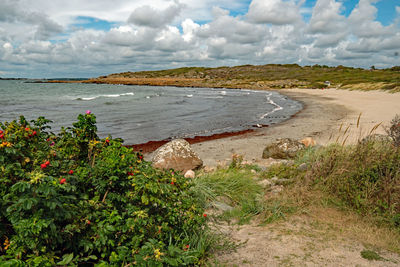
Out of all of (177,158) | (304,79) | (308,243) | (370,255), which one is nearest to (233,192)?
(308,243)

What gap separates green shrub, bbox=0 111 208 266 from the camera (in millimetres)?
2275

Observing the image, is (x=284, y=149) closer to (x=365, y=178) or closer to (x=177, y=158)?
(x=177, y=158)

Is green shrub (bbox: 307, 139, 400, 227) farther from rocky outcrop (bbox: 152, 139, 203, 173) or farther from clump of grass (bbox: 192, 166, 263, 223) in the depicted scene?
rocky outcrop (bbox: 152, 139, 203, 173)

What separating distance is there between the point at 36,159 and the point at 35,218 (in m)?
0.78

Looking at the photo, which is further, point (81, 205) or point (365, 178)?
point (365, 178)

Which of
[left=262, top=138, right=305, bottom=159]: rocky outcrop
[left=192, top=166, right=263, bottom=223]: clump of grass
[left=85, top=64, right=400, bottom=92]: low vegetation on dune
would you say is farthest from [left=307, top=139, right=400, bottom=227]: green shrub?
[left=85, top=64, right=400, bottom=92]: low vegetation on dune

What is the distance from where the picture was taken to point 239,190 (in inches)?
234

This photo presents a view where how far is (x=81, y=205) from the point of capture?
2.70m

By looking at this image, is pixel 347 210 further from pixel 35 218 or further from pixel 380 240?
pixel 35 218

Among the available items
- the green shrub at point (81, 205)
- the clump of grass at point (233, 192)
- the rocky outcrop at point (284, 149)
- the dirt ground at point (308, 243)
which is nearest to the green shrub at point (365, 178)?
the dirt ground at point (308, 243)

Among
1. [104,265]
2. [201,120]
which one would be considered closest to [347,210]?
[104,265]

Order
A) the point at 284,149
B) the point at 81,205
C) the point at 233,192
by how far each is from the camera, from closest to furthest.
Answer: the point at 81,205 < the point at 233,192 < the point at 284,149

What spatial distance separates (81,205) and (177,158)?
5.64m

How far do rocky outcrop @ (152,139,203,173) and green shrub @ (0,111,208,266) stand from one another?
4.75 metres
